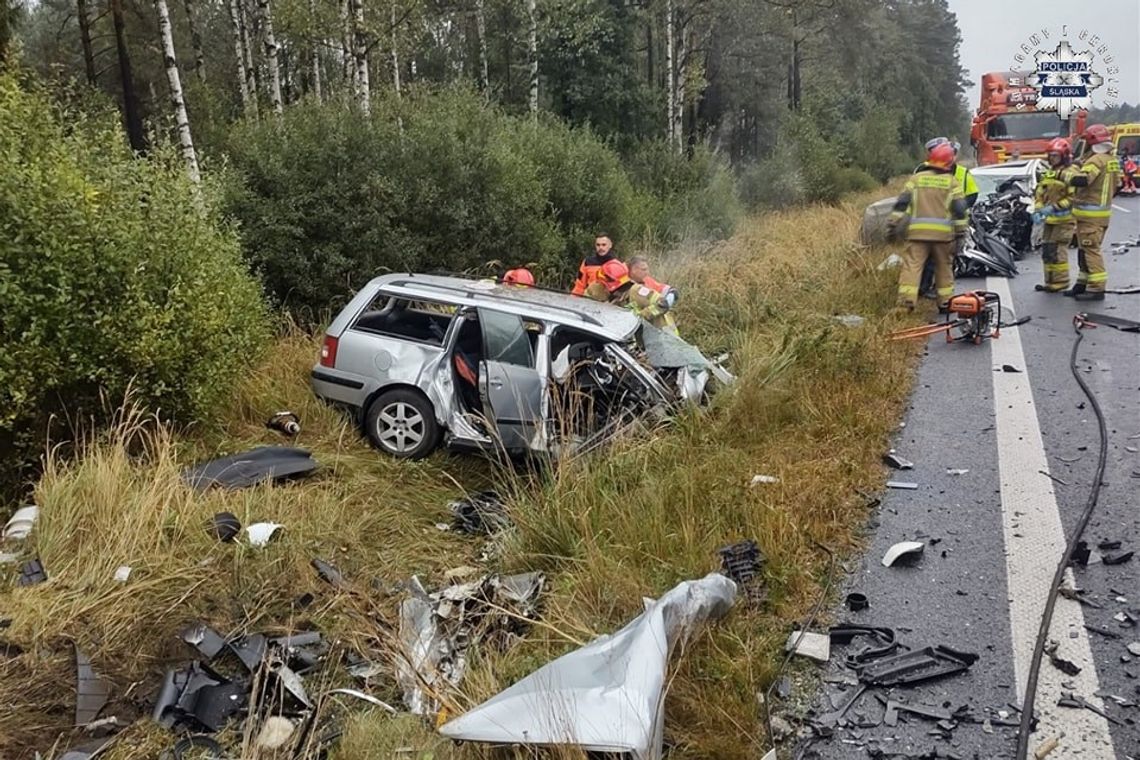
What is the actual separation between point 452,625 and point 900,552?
87.6 inches

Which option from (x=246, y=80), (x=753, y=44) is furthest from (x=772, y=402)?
(x=753, y=44)

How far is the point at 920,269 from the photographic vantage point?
906cm

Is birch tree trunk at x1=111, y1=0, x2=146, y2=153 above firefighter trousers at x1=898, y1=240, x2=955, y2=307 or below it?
above

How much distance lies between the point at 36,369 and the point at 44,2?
2615cm

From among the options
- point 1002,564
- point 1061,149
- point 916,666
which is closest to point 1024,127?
point 1061,149

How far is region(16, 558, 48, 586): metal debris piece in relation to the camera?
3922mm

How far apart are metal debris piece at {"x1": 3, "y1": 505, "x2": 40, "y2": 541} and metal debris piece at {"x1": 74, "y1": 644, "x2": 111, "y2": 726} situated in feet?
4.08

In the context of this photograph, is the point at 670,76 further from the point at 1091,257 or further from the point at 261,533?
the point at 261,533

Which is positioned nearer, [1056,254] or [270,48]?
[1056,254]

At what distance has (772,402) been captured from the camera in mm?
5965

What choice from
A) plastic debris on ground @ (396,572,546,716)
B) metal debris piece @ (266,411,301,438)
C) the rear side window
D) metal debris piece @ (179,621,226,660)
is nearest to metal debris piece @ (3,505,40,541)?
metal debris piece @ (179,621,226,660)

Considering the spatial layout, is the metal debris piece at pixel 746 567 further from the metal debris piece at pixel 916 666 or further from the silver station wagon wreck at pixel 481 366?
the silver station wagon wreck at pixel 481 366

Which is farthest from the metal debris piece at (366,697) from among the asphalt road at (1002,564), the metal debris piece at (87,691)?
the asphalt road at (1002,564)

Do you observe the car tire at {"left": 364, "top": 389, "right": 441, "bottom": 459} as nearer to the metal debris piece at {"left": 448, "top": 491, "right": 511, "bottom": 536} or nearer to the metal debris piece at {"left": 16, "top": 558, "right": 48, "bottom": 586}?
the metal debris piece at {"left": 448, "top": 491, "right": 511, "bottom": 536}
